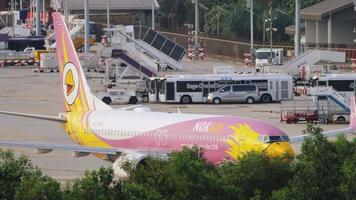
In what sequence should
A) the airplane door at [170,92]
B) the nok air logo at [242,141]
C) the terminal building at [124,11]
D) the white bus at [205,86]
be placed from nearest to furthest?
the nok air logo at [242,141] < the white bus at [205,86] < the airplane door at [170,92] < the terminal building at [124,11]

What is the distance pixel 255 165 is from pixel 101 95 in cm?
5651

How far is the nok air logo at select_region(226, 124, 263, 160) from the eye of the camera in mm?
42938

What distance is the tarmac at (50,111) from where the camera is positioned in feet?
175

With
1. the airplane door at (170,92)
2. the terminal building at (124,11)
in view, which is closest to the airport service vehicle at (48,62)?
the airplane door at (170,92)

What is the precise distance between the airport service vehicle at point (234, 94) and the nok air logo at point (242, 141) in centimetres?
4321

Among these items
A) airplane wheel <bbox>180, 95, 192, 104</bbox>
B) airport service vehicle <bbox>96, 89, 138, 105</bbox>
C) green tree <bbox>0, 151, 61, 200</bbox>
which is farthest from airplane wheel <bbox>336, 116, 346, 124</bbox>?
green tree <bbox>0, 151, 61, 200</bbox>

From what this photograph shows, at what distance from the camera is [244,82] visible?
8719cm

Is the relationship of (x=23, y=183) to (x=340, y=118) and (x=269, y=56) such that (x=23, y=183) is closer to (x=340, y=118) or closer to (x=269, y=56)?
(x=340, y=118)

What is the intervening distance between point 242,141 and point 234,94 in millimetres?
43915

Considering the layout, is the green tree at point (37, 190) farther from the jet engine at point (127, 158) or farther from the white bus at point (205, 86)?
the white bus at point (205, 86)

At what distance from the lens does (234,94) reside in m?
87.1

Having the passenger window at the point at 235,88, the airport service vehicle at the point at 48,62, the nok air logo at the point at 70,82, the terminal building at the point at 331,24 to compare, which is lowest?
the passenger window at the point at 235,88

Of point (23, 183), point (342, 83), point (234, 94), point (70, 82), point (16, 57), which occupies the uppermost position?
point (16, 57)

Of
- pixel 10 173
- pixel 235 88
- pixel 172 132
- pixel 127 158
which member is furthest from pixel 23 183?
pixel 235 88
